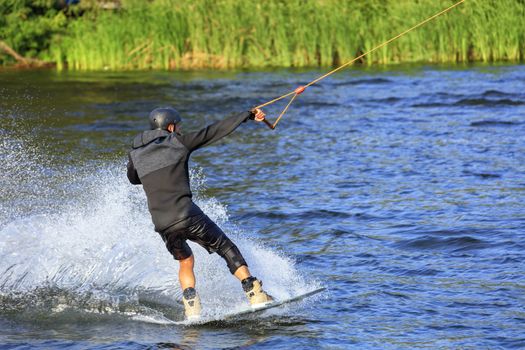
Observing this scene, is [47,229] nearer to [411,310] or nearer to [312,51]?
[411,310]

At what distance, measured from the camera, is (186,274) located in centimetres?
865

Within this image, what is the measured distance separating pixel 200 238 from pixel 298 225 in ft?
13.6

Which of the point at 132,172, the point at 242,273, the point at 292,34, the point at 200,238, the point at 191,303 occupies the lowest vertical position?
the point at 191,303

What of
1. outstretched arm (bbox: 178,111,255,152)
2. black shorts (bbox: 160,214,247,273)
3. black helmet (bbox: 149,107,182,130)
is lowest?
black shorts (bbox: 160,214,247,273)

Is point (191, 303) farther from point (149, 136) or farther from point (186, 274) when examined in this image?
point (149, 136)

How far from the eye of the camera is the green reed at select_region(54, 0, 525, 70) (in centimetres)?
2867

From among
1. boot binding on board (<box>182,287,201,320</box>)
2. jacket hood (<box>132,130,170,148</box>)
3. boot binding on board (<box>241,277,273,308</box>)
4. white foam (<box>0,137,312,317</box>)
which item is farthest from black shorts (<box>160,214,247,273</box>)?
jacket hood (<box>132,130,170,148</box>)

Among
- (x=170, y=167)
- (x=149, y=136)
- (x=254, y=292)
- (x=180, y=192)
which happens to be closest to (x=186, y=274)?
(x=254, y=292)

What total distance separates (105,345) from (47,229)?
2854mm

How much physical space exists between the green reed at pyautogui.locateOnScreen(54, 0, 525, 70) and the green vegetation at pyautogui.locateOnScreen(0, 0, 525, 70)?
31 millimetres

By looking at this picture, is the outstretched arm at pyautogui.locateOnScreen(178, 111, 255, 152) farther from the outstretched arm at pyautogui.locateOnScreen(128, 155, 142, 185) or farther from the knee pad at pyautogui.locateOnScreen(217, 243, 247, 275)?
the knee pad at pyautogui.locateOnScreen(217, 243, 247, 275)

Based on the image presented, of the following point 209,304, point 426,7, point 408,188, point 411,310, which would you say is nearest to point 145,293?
point 209,304

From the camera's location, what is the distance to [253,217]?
13.2 m

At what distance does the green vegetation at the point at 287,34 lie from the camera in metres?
28.7
